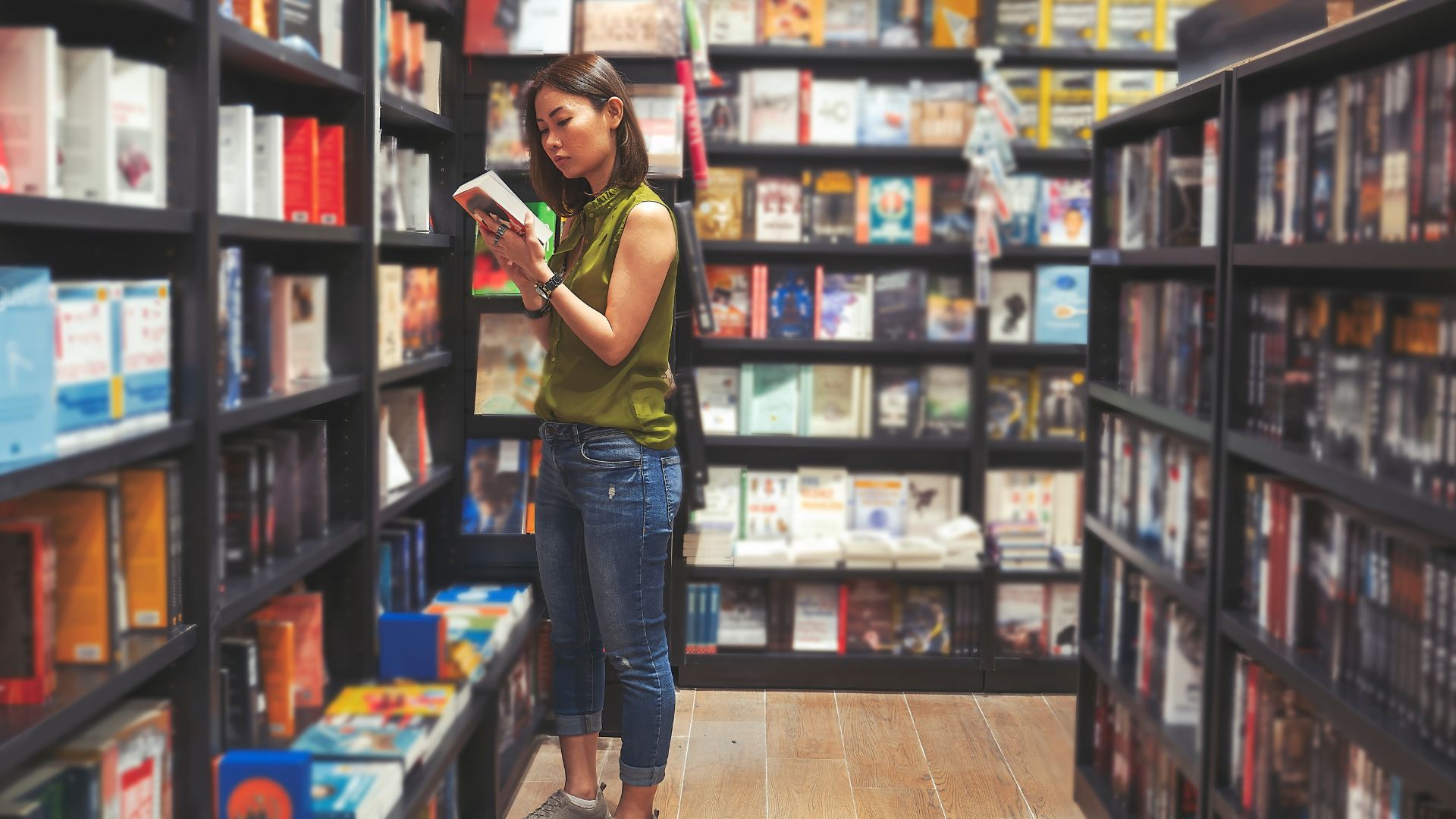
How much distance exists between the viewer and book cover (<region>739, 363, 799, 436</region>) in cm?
443

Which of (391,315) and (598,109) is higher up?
(598,109)

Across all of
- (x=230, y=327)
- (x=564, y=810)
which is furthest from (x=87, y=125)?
(x=564, y=810)

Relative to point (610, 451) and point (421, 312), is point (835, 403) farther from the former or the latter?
point (610, 451)

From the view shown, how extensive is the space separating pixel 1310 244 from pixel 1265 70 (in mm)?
389

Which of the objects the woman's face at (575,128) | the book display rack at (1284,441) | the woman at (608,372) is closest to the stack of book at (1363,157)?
the book display rack at (1284,441)

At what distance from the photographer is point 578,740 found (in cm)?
284

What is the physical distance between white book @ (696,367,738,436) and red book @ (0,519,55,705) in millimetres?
2914

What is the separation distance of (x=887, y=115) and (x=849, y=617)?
68.3 inches

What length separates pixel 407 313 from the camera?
3113 mm

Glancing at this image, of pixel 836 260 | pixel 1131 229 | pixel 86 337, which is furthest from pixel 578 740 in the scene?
pixel 836 260

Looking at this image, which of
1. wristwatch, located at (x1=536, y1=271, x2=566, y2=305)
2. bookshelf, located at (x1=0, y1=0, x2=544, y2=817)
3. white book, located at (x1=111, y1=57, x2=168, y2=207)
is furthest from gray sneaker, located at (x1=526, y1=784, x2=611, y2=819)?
white book, located at (x1=111, y1=57, x2=168, y2=207)

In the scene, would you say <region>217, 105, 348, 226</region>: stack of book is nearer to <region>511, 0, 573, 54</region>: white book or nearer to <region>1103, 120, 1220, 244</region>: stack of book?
<region>511, 0, 573, 54</region>: white book

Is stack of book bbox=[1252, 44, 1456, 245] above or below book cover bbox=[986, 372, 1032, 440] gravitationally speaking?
above

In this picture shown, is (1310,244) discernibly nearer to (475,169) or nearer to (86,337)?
(86,337)
